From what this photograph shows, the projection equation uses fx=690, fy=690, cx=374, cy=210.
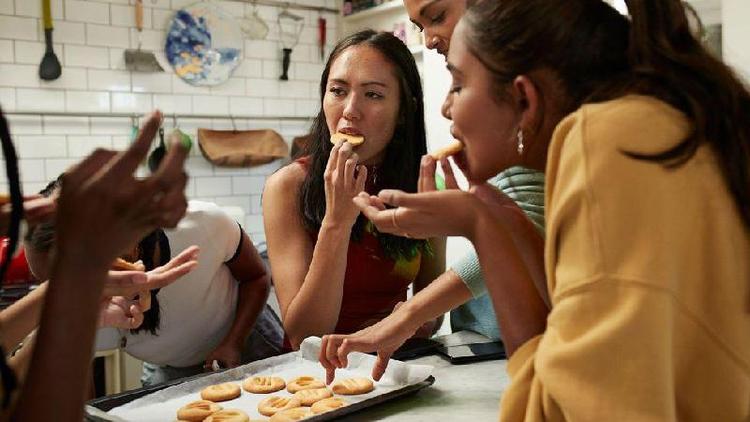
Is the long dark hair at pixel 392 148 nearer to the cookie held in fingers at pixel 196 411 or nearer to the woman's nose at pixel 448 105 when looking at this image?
the cookie held in fingers at pixel 196 411

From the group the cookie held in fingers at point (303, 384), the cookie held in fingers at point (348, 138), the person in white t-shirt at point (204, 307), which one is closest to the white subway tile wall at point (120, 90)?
the person in white t-shirt at point (204, 307)

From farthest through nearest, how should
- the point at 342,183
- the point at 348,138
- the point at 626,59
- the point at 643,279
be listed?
the point at 348,138 → the point at 342,183 → the point at 626,59 → the point at 643,279

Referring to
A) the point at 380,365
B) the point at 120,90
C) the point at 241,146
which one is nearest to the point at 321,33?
the point at 241,146

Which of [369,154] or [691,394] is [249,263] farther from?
[691,394]

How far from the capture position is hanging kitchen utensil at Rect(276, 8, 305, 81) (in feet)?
13.0

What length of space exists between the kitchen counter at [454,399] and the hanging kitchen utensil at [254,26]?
9.51ft

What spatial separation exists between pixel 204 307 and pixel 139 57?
2.04m

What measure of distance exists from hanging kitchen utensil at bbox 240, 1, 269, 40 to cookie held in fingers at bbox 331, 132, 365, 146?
7.35ft

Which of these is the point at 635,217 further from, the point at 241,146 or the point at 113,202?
the point at 241,146

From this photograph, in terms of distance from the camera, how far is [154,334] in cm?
177

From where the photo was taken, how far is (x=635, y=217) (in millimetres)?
721

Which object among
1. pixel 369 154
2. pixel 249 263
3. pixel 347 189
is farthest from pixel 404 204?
pixel 249 263

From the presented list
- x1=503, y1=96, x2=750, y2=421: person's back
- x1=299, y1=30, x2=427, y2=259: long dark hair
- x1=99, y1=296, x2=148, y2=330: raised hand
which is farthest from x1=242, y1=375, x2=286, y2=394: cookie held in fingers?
x1=503, y1=96, x2=750, y2=421: person's back

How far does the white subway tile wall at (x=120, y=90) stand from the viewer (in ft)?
10.6
